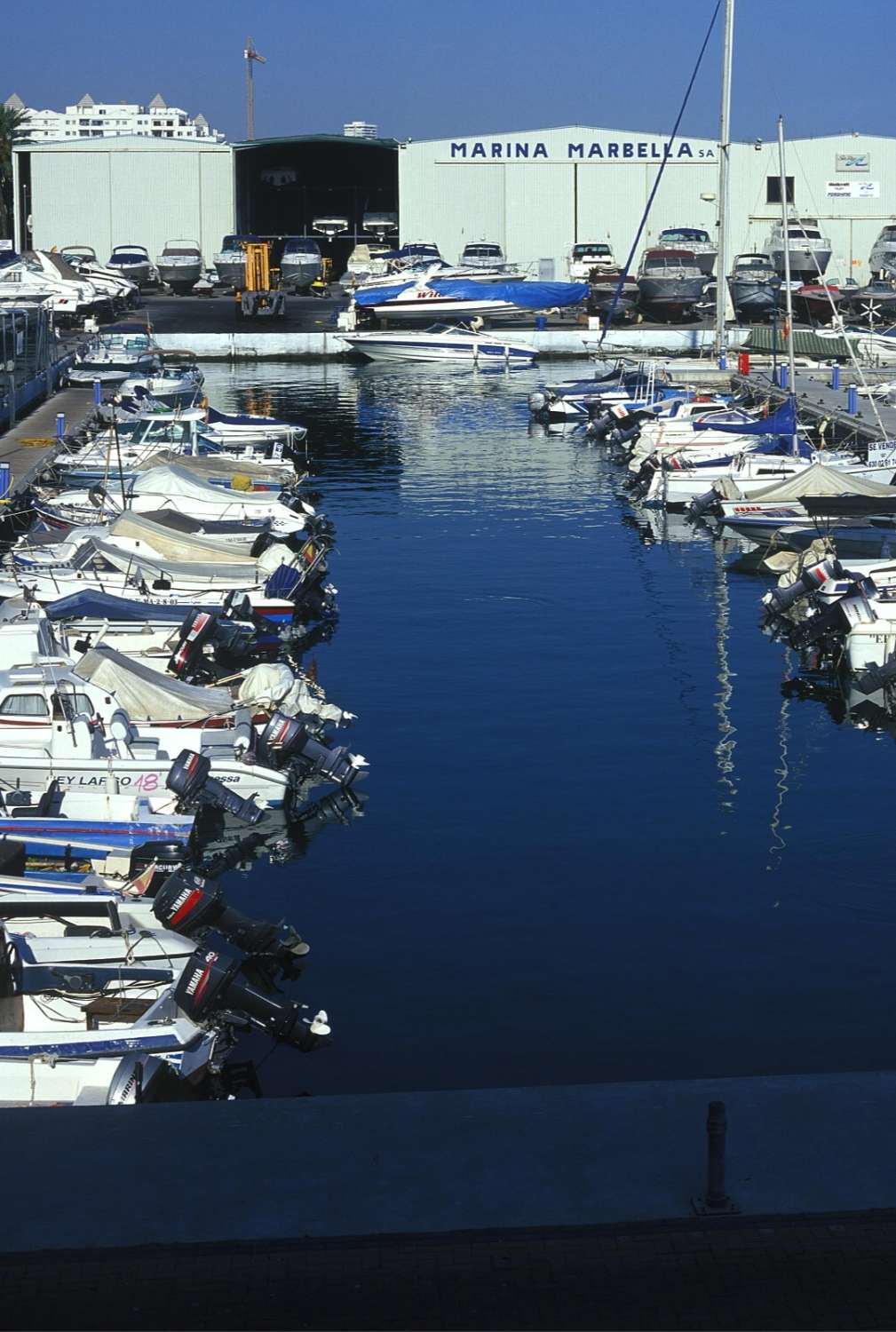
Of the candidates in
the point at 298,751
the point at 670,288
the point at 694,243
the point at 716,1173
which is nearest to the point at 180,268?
the point at 670,288

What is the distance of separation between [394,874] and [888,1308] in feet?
38.6

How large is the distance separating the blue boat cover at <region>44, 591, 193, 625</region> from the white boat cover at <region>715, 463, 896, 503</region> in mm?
15882

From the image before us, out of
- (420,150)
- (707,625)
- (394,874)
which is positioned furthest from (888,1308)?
(420,150)

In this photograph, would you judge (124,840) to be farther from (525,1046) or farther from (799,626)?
(799,626)

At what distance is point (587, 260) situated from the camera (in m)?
90.4

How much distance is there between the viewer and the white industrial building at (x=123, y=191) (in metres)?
94.0

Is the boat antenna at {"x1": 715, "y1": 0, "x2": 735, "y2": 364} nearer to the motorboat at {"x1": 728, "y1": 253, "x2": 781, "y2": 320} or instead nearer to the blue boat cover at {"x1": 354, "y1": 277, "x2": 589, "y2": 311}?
the motorboat at {"x1": 728, "y1": 253, "x2": 781, "y2": 320}

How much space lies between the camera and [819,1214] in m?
10.5

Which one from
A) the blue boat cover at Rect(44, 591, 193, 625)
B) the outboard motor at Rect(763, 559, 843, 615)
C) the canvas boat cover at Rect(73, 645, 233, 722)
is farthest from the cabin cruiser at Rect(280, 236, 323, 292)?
the canvas boat cover at Rect(73, 645, 233, 722)

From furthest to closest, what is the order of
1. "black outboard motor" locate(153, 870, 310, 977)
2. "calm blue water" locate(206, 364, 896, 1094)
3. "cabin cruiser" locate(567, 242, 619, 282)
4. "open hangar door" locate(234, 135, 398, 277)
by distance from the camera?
"open hangar door" locate(234, 135, 398, 277) < "cabin cruiser" locate(567, 242, 619, 282) < "black outboard motor" locate(153, 870, 310, 977) < "calm blue water" locate(206, 364, 896, 1094)

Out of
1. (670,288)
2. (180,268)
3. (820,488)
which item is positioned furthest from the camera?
(180,268)

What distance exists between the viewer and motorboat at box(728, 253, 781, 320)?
79625 millimetres

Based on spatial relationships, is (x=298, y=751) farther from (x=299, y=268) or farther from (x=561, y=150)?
(x=561, y=150)

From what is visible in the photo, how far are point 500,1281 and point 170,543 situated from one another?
23916 millimetres
